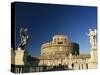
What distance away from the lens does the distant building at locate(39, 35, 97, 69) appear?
2.02 meters

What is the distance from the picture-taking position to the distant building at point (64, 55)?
202 centimetres

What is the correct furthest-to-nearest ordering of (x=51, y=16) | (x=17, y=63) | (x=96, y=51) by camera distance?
(x=96, y=51)
(x=51, y=16)
(x=17, y=63)

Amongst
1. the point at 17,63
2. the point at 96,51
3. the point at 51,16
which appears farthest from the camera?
the point at 96,51

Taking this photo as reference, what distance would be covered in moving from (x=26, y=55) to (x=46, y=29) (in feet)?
0.89

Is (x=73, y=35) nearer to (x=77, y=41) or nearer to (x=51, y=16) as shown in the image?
(x=77, y=41)

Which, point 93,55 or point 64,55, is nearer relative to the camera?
point 64,55

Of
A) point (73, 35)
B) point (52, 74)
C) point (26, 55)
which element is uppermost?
point (73, 35)

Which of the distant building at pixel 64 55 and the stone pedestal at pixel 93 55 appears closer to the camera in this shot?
the distant building at pixel 64 55

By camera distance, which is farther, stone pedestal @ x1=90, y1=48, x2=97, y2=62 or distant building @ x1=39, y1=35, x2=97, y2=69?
stone pedestal @ x1=90, y1=48, x2=97, y2=62

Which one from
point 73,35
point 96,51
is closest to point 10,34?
point 73,35

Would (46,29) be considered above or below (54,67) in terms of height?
above

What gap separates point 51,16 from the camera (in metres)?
2.03

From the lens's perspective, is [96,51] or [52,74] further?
[96,51]

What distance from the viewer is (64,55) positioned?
2072 mm
